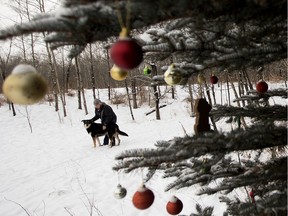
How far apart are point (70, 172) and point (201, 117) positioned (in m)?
5.48

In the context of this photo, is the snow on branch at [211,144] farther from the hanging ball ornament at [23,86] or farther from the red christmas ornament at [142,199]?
the hanging ball ornament at [23,86]

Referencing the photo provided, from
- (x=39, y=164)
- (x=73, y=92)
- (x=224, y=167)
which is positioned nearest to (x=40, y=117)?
(x=73, y=92)

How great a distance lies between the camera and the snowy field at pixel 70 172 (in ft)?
14.7

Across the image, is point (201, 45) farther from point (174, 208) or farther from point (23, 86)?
point (174, 208)

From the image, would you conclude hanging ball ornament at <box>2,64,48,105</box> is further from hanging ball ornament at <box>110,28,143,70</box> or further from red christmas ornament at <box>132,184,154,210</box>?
red christmas ornament at <box>132,184,154,210</box>

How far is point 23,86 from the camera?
864 mm

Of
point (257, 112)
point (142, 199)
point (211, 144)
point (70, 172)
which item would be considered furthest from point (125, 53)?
point (70, 172)

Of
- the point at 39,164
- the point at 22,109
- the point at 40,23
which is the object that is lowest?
the point at 39,164

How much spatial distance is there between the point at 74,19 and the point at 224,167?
1473 mm

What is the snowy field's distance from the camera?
4.47 m

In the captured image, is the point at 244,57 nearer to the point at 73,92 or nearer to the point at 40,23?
the point at 40,23

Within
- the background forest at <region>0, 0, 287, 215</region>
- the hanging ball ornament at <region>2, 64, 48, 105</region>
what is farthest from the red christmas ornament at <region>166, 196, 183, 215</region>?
the hanging ball ornament at <region>2, 64, 48, 105</region>

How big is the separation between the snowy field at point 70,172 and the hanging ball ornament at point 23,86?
873mm

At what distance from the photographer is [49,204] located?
4789mm
